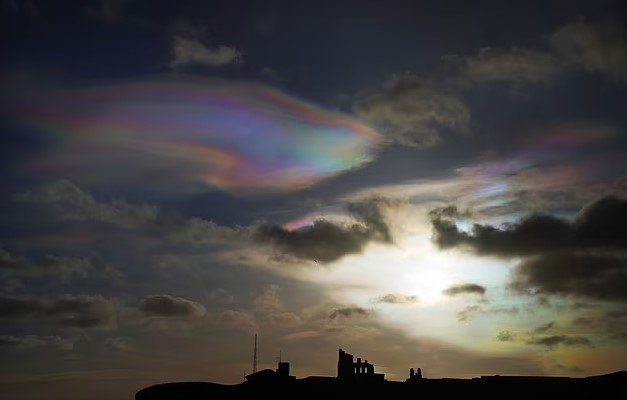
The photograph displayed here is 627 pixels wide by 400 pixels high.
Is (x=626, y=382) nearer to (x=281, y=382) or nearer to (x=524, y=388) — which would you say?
(x=524, y=388)

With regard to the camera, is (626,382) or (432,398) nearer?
(626,382)

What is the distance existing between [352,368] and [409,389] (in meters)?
5.35

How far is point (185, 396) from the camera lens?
4584 centimetres

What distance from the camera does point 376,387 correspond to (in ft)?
147

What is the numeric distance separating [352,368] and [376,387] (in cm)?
391

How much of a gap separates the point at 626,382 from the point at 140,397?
3210cm

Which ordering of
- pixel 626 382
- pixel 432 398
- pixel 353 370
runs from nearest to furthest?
pixel 626 382, pixel 432 398, pixel 353 370

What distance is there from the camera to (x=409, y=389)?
44.5 metres

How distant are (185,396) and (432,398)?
16.9 m

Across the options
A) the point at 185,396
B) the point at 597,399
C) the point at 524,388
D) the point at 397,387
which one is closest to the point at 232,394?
the point at 185,396

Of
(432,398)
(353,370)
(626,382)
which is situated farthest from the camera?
(353,370)

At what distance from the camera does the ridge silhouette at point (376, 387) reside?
138ft

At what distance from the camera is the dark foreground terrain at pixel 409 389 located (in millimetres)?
41969

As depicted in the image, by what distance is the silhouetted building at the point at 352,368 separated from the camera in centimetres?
4762
